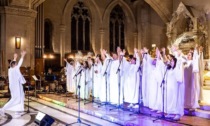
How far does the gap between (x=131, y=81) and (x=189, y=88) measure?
1.81 meters

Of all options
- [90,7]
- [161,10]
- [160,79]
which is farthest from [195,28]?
[160,79]

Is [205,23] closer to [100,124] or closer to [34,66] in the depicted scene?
[34,66]

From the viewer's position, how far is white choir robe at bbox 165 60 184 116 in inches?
284

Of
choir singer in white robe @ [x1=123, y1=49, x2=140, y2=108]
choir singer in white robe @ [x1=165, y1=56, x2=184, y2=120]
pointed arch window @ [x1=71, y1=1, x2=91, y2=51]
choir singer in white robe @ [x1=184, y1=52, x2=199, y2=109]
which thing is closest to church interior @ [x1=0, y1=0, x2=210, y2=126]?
pointed arch window @ [x1=71, y1=1, x2=91, y2=51]

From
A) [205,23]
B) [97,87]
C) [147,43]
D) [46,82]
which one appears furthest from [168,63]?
[147,43]

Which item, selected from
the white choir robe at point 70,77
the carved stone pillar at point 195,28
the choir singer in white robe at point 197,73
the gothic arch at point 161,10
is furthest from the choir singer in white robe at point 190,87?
the gothic arch at point 161,10

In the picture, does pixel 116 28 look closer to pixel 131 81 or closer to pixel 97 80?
pixel 97 80

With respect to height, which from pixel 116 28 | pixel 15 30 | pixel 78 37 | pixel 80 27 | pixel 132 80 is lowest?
pixel 132 80

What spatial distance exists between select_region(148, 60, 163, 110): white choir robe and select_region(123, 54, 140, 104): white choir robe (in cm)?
58

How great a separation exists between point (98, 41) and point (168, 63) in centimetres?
1461

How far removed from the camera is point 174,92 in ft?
24.0

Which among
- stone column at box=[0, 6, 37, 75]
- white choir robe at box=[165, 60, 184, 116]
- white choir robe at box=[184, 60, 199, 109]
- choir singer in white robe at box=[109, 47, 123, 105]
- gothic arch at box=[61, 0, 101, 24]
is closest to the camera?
white choir robe at box=[165, 60, 184, 116]

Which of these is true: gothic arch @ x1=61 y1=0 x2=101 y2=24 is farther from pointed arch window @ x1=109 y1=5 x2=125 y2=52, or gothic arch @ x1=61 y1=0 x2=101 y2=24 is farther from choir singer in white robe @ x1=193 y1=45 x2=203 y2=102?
choir singer in white robe @ x1=193 y1=45 x2=203 y2=102

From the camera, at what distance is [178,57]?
7430mm
